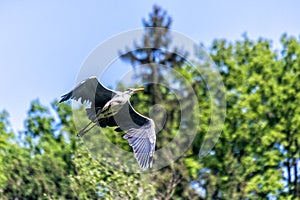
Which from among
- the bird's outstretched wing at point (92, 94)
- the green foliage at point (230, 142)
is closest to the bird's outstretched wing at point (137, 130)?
the bird's outstretched wing at point (92, 94)

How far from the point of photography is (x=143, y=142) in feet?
82.6

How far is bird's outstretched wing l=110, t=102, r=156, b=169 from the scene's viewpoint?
977 inches

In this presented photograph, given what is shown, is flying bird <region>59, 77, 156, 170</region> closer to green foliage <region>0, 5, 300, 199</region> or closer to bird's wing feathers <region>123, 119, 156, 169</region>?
bird's wing feathers <region>123, 119, 156, 169</region>

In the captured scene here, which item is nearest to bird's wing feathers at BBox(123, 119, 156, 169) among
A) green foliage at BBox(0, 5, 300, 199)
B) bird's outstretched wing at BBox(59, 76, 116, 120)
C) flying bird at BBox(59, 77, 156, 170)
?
flying bird at BBox(59, 77, 156, 170)

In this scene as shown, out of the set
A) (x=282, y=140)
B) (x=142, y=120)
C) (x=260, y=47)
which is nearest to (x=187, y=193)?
(x=282, y=140)

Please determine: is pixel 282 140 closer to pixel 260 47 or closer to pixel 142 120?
pixel 260 47

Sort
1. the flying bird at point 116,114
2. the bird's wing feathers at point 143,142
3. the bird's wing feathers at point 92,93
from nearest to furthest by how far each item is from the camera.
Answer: the bird's wing feathers at point 143,142 < the flying bird at point 116,114 < the bird's wing feathers at point 92,93

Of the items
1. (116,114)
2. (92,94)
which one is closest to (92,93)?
(92,94)

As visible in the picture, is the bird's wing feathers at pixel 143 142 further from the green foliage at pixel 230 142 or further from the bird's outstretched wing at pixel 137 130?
the green foliage at pixel 230 142

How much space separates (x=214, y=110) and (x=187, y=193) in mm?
5777

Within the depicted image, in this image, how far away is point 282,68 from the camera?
5603 centimetres

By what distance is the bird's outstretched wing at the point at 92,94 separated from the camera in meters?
25.7

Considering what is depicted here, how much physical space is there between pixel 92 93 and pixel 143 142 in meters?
1.96

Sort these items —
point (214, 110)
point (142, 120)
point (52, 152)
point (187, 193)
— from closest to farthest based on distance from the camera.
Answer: point (142, 120) < point (187, 193) < point (214, 110) < point (52, 152)
